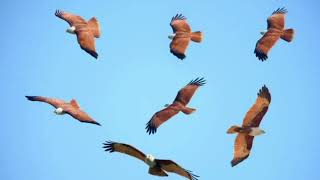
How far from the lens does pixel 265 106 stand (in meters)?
25.3

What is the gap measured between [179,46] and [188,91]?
6.35ft

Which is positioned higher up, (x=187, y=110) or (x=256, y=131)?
(x=187, y=110)

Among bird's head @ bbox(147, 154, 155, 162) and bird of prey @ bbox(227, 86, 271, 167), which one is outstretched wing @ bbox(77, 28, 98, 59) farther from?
bird of prey @ bbox(227, 86, 271, 167)

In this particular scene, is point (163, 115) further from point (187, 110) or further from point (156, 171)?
point (156, 171)

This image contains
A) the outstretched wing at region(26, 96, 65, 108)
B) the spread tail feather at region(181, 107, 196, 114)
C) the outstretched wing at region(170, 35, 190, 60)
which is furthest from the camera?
the outstretched wing at region(170, 35, 190, 60)

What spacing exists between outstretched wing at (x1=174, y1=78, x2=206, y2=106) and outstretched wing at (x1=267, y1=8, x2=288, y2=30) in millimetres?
3079

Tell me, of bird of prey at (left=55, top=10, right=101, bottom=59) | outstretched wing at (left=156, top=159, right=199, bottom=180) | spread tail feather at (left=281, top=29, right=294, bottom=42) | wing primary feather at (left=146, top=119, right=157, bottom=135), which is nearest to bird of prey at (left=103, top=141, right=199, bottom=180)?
outstretched wing at (left=156, top=159, right=199, bottom=180)

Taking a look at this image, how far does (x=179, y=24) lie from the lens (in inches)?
1187

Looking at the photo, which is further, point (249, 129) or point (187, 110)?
point (187, 110)

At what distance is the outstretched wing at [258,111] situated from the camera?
25.2 m

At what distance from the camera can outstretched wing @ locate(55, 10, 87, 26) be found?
28.3 metres

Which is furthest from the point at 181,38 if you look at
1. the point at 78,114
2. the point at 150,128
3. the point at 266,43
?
the point at 78,114

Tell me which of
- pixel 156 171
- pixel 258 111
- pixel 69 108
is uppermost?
pixel 258 111

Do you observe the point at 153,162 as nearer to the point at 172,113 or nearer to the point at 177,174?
the point at 177,174
